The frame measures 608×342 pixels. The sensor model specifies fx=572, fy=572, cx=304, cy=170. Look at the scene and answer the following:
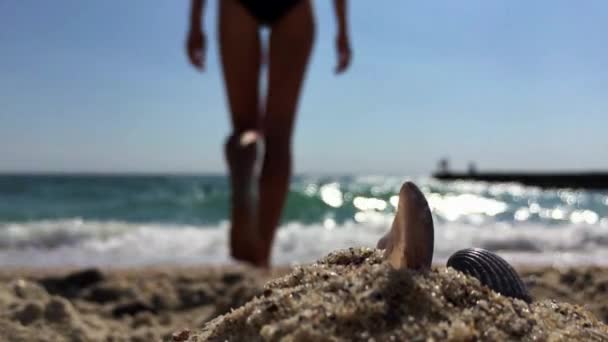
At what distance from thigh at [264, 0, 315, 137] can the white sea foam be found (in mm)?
1389

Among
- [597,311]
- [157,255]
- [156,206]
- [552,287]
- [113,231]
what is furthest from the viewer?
[156,206]

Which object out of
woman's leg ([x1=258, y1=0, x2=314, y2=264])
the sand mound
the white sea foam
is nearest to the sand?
the sand mound

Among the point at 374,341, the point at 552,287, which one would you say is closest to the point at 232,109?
the point at 552,287

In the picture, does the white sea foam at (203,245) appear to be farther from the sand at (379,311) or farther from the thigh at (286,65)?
the sand at (379,311)

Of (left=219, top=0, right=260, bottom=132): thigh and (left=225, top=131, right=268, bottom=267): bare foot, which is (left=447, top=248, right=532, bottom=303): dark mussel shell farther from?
(left=219, top=0, right=260, bottom=132): thigh

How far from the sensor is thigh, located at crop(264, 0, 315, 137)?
328 cm

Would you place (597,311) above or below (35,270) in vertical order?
above

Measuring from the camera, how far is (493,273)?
973 millimetres

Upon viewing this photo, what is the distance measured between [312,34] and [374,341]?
2.82 metres

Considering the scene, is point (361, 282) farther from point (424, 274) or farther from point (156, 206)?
point (156, 206)

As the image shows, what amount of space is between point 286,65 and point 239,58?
0.27 metres

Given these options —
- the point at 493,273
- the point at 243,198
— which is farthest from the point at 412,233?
the point at 243,198

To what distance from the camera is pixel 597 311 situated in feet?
6.86

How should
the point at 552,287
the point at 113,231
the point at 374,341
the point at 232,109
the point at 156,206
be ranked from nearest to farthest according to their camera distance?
the point at 374,341 < the point at 552,287 < the point at 232,109 < the point at 113,231 < the point at 156,206
